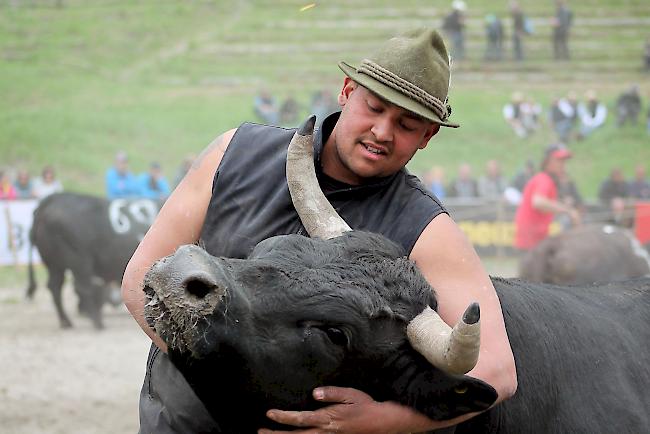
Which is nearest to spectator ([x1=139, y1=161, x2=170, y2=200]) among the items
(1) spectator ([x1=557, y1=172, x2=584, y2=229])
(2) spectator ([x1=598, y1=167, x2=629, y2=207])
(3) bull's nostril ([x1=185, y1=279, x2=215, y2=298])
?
(1) spectator ([x1=557, y1=172, x2=584, y2=229])

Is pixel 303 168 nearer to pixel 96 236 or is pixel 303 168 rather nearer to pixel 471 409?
pixel 471 409

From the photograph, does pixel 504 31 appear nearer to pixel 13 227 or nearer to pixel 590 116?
pixel 590 116

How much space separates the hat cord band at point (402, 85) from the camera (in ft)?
9.82

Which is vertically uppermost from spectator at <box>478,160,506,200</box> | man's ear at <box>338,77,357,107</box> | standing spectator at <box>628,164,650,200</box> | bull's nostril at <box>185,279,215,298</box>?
man's ear at <box>338,77,357,107</box>

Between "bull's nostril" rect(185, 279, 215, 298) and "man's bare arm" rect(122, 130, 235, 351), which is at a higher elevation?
"bull's nostril" rect(185, 279, 215, 298)

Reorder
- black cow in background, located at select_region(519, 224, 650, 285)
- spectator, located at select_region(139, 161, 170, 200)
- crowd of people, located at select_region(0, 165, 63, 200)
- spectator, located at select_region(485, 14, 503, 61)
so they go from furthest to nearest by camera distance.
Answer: spectator, located at select_region(485, 14, 503, 61)
crowd of people, located at select_region(0, 165, 63, 200)
spectator, located at select_region(139, 161, 170, 200)
black cow in background, located at select_region(519, 224, 650, 285)

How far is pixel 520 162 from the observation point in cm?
2447

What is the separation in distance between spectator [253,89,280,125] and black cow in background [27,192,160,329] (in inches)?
434

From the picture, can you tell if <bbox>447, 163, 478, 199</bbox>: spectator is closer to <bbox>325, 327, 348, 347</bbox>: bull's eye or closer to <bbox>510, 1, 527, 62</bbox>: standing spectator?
<bbox>510, 1, 527, 62</bbox>: standing spectator

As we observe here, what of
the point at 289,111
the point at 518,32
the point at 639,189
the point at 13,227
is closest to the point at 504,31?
the point at 518,32

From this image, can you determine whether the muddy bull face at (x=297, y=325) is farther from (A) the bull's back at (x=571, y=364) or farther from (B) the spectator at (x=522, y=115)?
(B) the spectator at (x=522, y=115)

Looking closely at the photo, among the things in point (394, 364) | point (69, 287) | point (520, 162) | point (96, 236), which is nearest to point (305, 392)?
point (394, 364)

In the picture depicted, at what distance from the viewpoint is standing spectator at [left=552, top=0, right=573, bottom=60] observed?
30.4m

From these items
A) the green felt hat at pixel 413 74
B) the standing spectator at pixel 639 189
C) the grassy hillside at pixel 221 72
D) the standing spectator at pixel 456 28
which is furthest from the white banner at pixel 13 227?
the standing spectator at pixel 456 28
